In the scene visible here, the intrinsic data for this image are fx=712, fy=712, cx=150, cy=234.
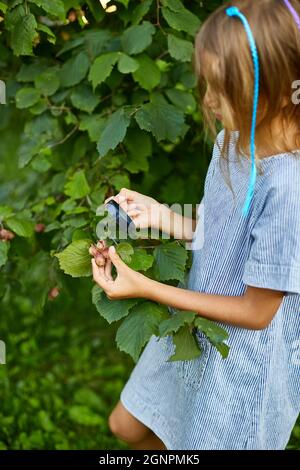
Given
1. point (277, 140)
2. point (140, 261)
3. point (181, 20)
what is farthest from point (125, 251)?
point (181, 20)

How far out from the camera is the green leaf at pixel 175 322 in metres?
1.44

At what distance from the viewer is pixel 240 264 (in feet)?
5.14

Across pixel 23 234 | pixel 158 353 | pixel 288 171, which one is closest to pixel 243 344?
pixel 158 353

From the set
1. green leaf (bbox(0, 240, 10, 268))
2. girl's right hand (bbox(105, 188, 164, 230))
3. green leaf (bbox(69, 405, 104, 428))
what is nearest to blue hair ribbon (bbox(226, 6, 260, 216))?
girl's right hand (bbox(105, 188, 164, 230))

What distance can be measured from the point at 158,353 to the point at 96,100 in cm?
80

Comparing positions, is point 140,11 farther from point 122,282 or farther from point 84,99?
point 122,282

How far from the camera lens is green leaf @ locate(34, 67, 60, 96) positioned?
7.18ft

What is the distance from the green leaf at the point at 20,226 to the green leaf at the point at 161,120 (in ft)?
1.47

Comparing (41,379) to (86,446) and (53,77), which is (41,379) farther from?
(53,77)

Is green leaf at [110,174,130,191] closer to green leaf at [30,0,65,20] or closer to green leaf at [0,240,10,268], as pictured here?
green leaf at [0,240,10,268]

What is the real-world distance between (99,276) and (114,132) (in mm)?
524

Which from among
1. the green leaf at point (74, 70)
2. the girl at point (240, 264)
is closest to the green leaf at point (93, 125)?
the green leaf at point (74, 70)

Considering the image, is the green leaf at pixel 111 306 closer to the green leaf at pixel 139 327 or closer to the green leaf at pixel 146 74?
the green leaf at pixel 139 327

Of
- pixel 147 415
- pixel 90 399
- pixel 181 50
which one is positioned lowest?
pixel 90 399
